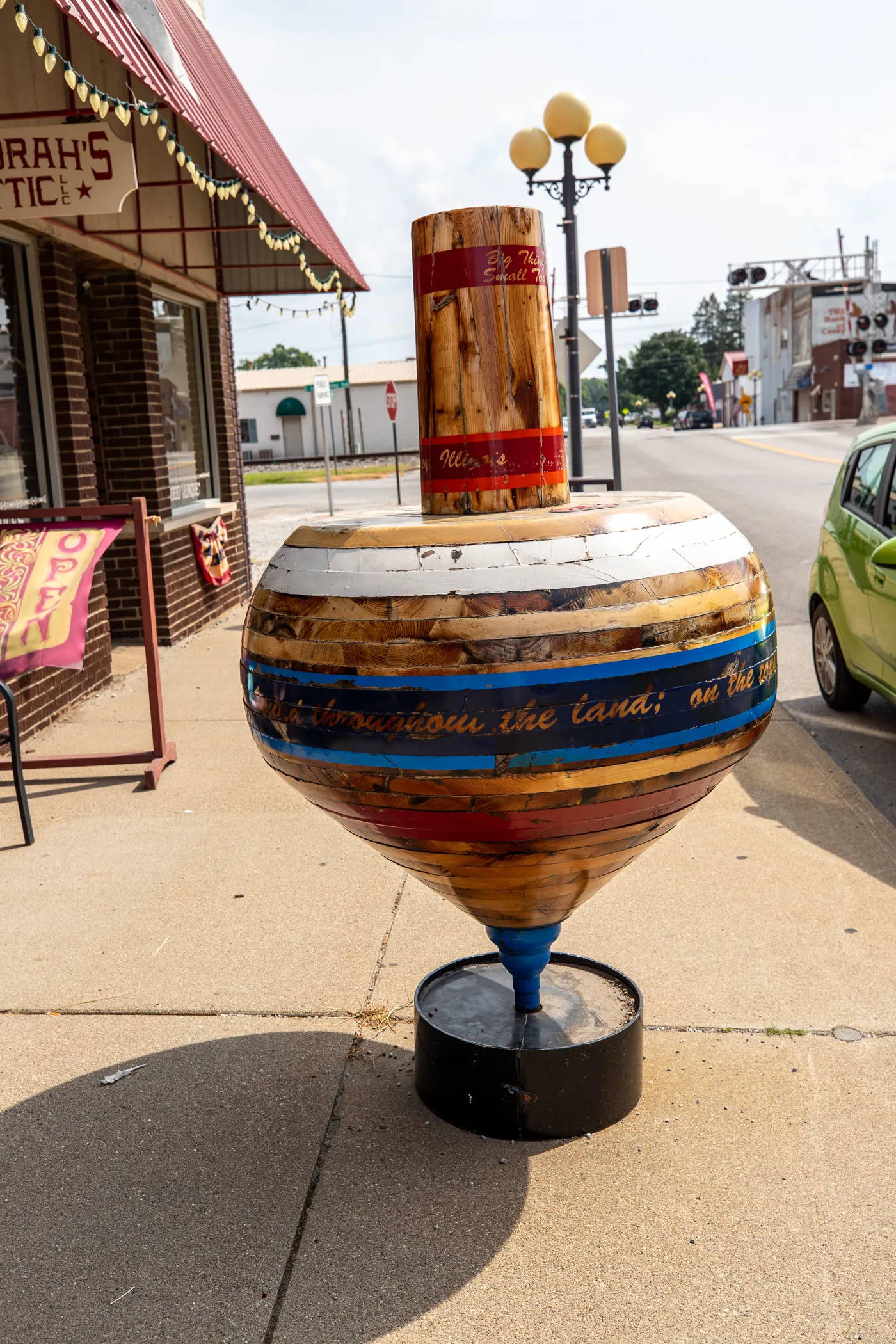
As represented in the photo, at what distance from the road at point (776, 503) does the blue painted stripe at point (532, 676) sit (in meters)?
0.99

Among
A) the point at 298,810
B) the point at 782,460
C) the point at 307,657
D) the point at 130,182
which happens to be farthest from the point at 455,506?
the point at 782,460

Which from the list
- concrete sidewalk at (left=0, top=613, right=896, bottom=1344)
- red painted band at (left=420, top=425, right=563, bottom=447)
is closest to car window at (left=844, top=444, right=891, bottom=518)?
concrete sidewalk at (left=0, top=613, right=896, bottom=1344)

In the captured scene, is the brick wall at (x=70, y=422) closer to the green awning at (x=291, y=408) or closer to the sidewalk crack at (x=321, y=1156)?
the sidewalk crack at (x=321, y=1156)

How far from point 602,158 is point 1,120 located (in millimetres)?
9215

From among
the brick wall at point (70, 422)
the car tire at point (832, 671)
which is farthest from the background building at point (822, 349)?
the brick wall at point (70, 422)

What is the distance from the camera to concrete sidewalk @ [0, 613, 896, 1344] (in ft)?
7.89

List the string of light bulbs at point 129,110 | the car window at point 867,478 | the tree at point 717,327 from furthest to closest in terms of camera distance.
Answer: the tree at point 717,327 → the car window at point 867,478 → the string of light bulbs at point 129,110

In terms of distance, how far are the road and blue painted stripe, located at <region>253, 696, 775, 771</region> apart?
999 millimetres

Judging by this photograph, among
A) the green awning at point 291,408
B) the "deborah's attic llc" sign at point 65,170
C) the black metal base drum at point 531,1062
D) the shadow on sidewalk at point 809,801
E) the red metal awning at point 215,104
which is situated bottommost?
the shadow on sidewalk at point 809,801

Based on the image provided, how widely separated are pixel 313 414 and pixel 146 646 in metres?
63.4

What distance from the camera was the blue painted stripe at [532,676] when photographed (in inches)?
82.9

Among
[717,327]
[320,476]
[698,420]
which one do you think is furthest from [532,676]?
[717,327]

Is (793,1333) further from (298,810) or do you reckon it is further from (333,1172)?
(298,810)

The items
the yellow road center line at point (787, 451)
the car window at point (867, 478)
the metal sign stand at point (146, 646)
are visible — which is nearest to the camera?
the metal sign stand at point (146, 646)
